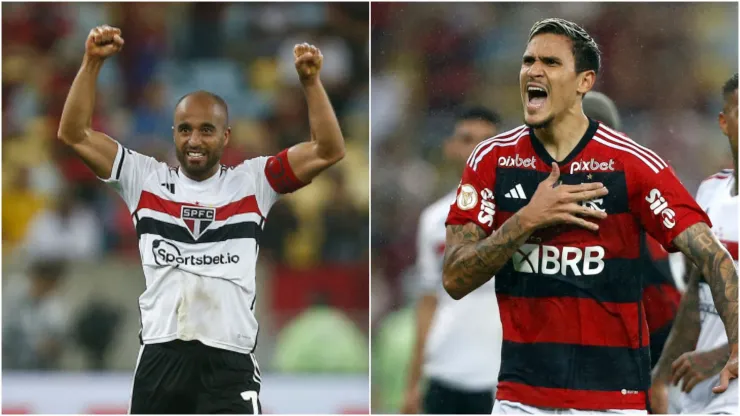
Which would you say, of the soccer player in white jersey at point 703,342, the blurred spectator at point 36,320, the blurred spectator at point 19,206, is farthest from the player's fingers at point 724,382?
the blurred spectator at point 19,206

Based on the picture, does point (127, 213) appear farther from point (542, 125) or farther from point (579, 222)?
point (579, 222)

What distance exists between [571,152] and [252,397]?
1.51 meters

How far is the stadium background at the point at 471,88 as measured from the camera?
202 inches

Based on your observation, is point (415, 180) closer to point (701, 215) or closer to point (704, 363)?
point (704, 363)

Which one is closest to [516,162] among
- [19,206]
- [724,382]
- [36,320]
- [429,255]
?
[724,382]

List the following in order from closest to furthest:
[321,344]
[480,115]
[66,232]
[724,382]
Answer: [724,382] < [480,115] < [321,344] < [66,232]

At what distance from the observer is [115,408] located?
20.2ft

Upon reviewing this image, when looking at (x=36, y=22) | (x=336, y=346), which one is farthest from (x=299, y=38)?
(x=336, y=346)

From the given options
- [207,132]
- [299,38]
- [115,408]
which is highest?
[299,38]

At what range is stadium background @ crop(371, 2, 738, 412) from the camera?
202 inches

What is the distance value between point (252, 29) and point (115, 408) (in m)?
3.16

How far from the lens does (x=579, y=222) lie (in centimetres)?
331

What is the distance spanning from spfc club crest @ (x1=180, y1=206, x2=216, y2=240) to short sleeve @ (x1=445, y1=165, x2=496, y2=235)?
3.19ft

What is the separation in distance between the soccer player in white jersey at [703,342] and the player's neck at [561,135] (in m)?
1.03
